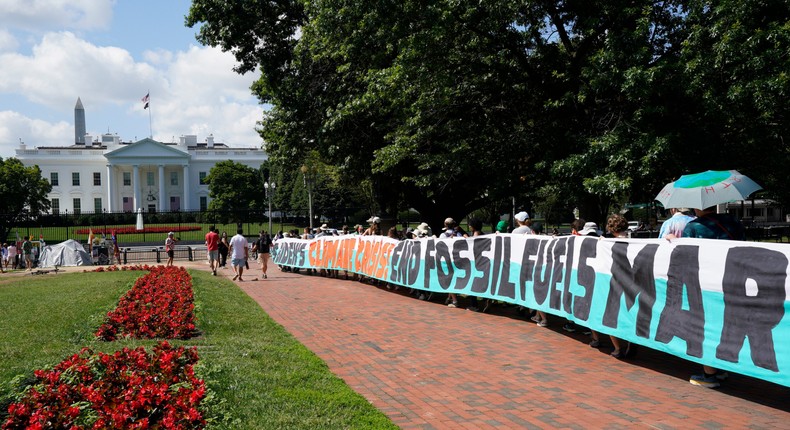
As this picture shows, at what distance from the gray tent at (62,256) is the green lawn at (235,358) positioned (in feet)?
54.7

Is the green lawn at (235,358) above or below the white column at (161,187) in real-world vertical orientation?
below

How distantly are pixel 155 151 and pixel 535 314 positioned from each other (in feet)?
300

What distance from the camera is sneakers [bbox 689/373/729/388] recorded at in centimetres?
600

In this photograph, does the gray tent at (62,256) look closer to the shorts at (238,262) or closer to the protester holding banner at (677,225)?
the shorts at (238,262)

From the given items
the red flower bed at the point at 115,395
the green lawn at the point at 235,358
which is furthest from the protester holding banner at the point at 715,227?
the red flower bed at the point at 115,395

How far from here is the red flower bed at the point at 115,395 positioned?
15.2 feet

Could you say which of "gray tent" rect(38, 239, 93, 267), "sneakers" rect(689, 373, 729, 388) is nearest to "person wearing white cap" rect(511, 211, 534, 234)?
"sneakers" rect(689, 373, 729, 388)

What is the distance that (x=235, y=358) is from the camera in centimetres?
714

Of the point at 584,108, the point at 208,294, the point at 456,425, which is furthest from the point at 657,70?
the point at 208,294

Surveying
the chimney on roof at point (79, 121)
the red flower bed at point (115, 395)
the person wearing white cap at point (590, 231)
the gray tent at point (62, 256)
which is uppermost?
the chimney on roof at point (79, 121)

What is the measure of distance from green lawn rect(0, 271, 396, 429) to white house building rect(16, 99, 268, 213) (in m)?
84.4

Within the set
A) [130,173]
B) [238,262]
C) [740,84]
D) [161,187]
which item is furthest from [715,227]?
[130,173]

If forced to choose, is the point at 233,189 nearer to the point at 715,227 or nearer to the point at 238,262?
the point at 238,262

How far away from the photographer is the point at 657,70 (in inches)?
466
